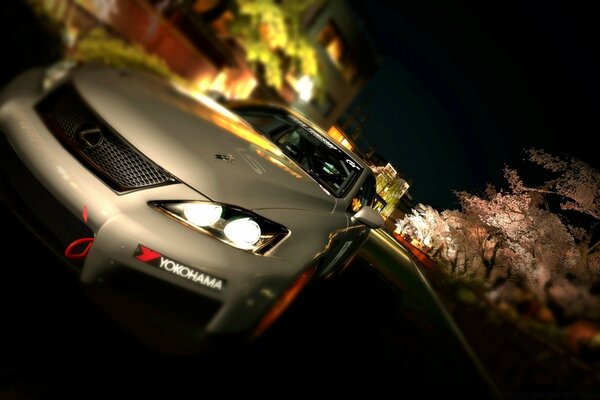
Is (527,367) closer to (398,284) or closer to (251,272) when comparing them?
(398,284)

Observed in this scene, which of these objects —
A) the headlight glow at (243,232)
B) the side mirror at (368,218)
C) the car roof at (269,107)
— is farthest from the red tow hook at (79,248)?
the car roof at (269,107)

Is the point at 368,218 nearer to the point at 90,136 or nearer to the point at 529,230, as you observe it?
the point at 90,136

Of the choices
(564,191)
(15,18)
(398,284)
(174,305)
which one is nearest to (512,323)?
(398,284)

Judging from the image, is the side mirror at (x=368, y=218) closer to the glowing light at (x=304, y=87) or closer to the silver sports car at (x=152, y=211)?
the silver sports car at (x=152, y=211)

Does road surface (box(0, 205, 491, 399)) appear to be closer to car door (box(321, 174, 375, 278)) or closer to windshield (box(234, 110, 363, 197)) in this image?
car door (box(321, 174, 375, 278))

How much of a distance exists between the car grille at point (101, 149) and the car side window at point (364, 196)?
1.76m

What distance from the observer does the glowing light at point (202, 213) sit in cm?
154

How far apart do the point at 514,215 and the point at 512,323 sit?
15.7m

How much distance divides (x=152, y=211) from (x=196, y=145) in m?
0.49

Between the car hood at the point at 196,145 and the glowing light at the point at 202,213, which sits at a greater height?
Answer: the car hood at the point at 196,145

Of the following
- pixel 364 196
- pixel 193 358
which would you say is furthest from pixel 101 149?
pixel 364 196

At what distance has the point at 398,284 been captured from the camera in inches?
219

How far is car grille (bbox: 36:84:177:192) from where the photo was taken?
1.55 metres

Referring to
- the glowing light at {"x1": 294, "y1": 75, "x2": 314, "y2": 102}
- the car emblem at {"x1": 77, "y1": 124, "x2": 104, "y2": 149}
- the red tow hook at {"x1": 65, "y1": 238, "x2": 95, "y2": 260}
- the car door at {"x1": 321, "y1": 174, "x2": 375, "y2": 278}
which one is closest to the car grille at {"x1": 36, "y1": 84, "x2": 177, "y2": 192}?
the car emblem at {"x1": 77, "y1": 124, "x2": 104, "y2": 149}
